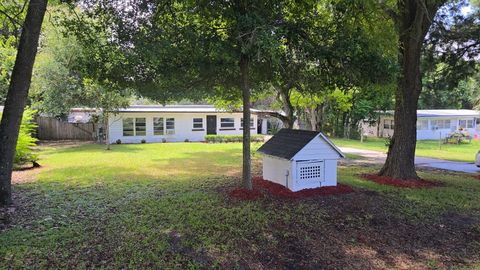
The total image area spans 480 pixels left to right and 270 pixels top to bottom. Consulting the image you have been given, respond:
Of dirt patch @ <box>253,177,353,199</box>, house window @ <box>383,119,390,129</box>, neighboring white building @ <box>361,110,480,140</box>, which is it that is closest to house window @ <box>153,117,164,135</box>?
dirt patch @ <box>253,177,353,199</box>

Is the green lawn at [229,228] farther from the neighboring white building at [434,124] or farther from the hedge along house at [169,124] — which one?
the neighboring white building at [434,124]

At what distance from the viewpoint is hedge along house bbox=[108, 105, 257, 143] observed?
80.0 ft

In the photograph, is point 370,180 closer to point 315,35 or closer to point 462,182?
point 462,182

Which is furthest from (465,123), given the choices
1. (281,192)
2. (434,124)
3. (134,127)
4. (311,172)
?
(281,192)

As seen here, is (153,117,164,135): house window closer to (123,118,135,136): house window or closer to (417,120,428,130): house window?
(123,118,135,136): house window

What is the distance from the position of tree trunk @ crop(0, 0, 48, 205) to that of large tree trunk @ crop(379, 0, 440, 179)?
975cm

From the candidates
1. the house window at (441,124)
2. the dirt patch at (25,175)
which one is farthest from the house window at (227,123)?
the house window at (441,124)

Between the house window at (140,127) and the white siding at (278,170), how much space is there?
18135 mm

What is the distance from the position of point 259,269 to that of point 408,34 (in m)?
9.21

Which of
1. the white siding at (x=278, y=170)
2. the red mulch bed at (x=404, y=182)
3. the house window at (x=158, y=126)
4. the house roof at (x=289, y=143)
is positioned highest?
the house window at (x=158, y=126)

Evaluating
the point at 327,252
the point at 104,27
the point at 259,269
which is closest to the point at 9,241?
the point at 259,269

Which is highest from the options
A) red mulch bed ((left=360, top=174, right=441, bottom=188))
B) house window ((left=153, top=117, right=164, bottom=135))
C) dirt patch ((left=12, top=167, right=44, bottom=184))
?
house window ((left=153, top=117, right=164, bottom=135))

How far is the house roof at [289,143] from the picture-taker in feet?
25.8

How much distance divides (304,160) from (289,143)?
2.34ft
